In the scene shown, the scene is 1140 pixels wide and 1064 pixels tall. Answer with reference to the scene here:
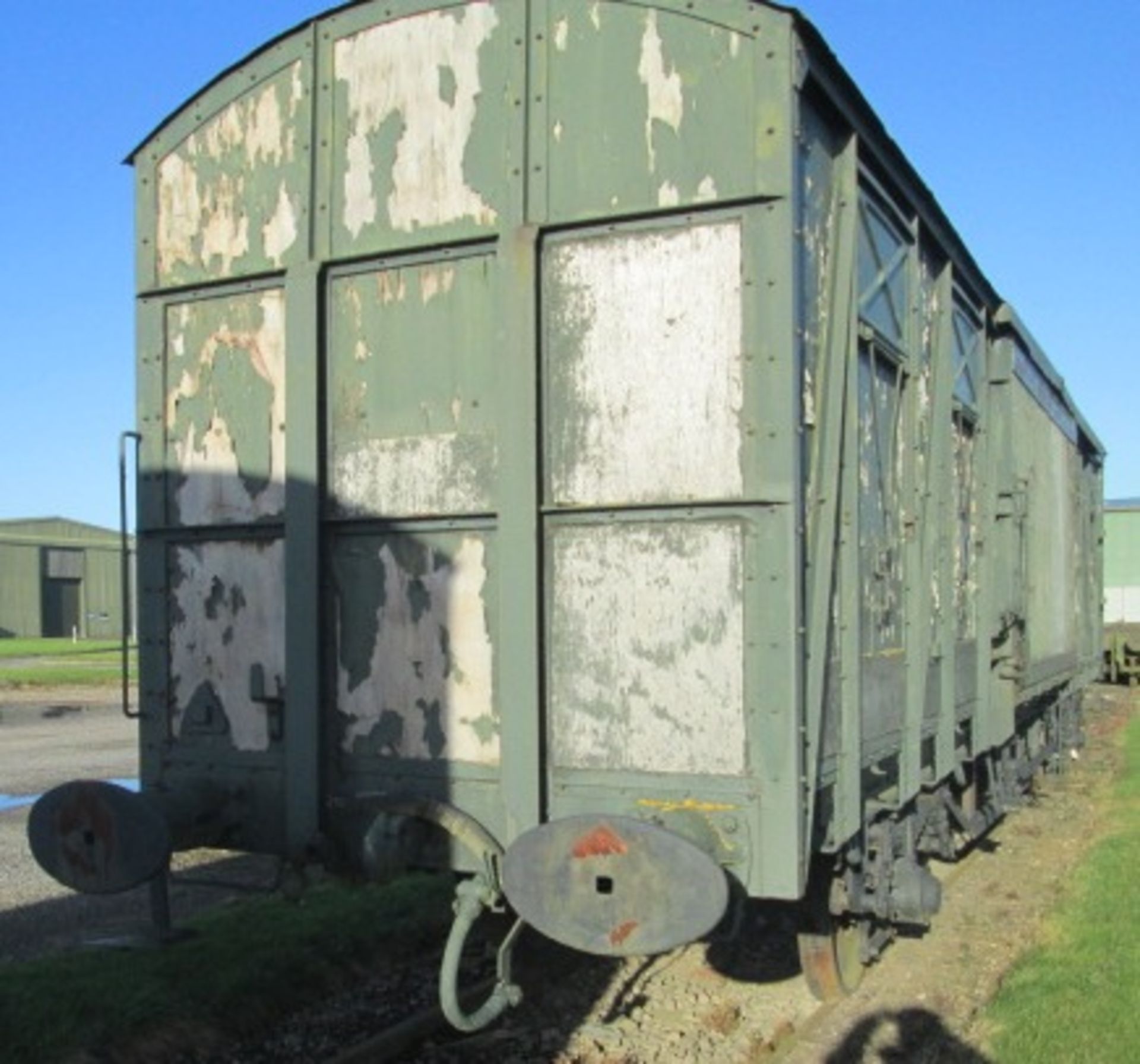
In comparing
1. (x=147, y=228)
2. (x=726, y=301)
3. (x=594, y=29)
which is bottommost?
(x=726, y=301)

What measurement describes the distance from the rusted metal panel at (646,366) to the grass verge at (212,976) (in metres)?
2.10

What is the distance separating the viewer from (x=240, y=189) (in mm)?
4898

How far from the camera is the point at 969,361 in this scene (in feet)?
23.3

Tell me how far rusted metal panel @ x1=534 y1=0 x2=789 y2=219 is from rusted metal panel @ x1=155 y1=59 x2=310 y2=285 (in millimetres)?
1026

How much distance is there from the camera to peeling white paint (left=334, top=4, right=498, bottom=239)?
4.46m

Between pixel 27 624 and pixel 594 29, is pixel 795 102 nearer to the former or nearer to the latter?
pixel 594 29

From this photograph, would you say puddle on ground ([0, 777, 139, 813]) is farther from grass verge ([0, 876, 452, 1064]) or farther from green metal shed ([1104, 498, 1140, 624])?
green metal shed ([1104, 498, 1140, 624])

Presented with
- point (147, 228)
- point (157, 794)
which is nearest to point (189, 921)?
point (157, 794)

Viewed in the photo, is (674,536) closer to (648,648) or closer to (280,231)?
(648,648)

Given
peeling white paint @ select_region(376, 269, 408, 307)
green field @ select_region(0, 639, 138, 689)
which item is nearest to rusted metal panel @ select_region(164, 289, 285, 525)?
peeling white paint @ select_region(376, 269, 408, 307)

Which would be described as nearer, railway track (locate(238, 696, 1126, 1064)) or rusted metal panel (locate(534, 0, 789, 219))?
rusted metal panel (locate(534, 0, 789, 219))

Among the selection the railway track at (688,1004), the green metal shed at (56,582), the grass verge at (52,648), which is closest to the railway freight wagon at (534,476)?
the railway track at (688,1004)

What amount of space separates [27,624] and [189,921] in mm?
60110

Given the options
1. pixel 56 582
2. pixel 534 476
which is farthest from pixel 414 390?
pixel 56 582
